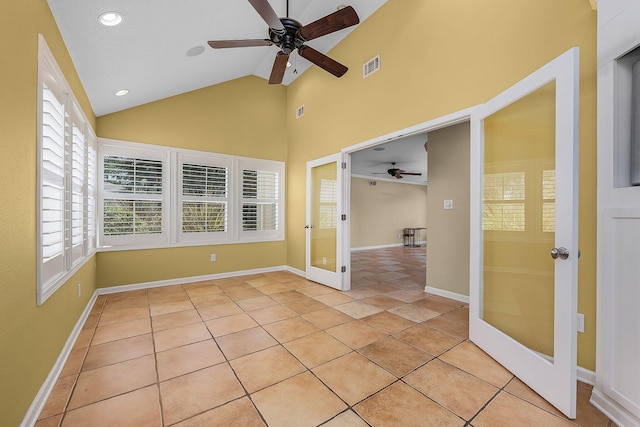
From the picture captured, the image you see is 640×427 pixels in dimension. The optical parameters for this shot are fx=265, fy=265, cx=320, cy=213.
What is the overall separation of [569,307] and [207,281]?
4.39m

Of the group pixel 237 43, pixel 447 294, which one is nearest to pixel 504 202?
pixel 447 294

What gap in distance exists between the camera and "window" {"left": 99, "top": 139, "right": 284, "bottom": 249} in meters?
3.73

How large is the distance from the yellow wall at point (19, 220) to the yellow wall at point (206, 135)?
2243 mm

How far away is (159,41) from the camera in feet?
8.46

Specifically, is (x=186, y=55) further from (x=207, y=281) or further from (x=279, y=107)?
(x=207, y=281)

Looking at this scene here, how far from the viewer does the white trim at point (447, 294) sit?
11.0 feet

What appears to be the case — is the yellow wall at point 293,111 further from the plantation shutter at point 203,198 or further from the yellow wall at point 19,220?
the plantation shutter at point 203,198

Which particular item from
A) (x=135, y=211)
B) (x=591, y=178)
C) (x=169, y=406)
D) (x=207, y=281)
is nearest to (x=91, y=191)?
(x=135, y=211)

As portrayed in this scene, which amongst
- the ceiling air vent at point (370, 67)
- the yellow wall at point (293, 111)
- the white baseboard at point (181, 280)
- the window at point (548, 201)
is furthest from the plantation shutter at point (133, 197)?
the window at point (548, 201)

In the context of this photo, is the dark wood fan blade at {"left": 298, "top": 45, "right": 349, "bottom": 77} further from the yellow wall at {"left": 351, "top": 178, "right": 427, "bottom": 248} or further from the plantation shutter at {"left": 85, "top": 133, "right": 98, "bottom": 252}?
the yellow wall at {"left": 351, "top": 178, "right": 427, "bottom": 248}

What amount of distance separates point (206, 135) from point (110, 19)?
2.38 m

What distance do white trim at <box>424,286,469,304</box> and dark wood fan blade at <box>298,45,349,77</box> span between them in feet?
10.2

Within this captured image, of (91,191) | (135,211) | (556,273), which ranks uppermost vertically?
(91,191)

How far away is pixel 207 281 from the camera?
4.36m
